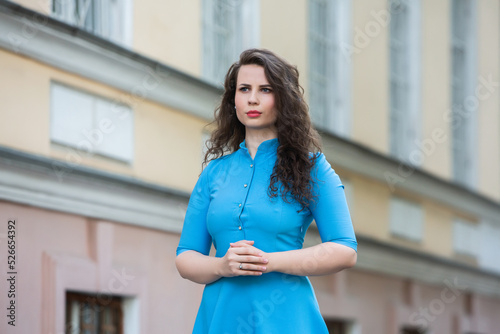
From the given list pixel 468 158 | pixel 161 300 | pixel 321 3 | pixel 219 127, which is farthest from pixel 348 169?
pixel 219 127

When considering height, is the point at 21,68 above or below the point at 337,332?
above

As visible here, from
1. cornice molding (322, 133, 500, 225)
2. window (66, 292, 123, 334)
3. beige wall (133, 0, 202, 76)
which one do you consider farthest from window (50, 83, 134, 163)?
cornice molding (322, 133, 500, 225)

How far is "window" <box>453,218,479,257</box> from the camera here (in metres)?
13.2

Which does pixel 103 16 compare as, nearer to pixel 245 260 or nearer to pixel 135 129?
pixel 135 129

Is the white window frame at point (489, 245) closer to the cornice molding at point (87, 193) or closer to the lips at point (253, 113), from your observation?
the cornice molding at point (87, 193)

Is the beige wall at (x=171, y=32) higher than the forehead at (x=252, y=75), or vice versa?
the beige wall at (x=171, y=32)

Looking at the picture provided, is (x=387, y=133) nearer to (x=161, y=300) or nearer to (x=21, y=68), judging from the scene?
(x=161, y=300)

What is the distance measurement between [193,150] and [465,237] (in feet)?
23.7

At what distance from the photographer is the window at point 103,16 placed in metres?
6.18

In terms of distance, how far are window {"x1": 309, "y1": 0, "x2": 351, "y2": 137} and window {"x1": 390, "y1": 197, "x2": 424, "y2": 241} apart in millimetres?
1240

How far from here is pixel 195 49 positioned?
296 inches

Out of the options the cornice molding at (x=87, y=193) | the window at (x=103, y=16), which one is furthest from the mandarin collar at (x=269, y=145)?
the window at (x=103, y=16)

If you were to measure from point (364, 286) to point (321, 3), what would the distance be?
124 inches

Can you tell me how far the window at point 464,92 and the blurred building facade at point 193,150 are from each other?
34mm
